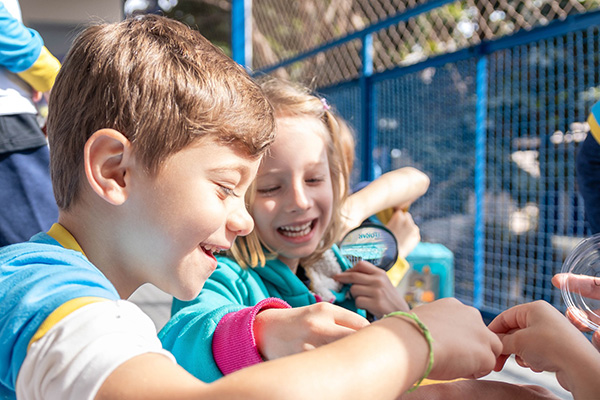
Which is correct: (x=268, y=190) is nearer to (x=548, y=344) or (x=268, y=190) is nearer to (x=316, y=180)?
(x=316, y=180)

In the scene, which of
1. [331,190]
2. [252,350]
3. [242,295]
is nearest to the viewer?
[252,350]

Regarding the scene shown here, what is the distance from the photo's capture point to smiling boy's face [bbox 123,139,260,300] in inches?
33.6

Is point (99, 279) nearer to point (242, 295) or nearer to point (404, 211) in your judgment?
point (242, 295)

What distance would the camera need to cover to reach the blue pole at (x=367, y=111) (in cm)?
394

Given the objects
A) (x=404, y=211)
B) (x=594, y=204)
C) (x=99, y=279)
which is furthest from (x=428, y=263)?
(x=99, y=279)

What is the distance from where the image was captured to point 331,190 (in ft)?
5.34

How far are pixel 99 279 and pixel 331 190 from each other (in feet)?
3.15

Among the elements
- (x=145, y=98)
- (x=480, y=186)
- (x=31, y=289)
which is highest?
(x=145, y=98)

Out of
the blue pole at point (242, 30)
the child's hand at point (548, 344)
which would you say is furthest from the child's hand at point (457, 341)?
the blue pole at point (242, 30)

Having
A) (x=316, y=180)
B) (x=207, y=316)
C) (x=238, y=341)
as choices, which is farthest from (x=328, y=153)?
(x=238, y=341)

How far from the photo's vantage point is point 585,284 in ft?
3.49

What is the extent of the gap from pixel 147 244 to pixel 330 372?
41cm

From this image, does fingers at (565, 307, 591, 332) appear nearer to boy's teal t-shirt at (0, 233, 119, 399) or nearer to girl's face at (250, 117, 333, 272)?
girl's face at (250, 117, 333, 272)

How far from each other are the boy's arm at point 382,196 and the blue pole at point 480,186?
100cm
